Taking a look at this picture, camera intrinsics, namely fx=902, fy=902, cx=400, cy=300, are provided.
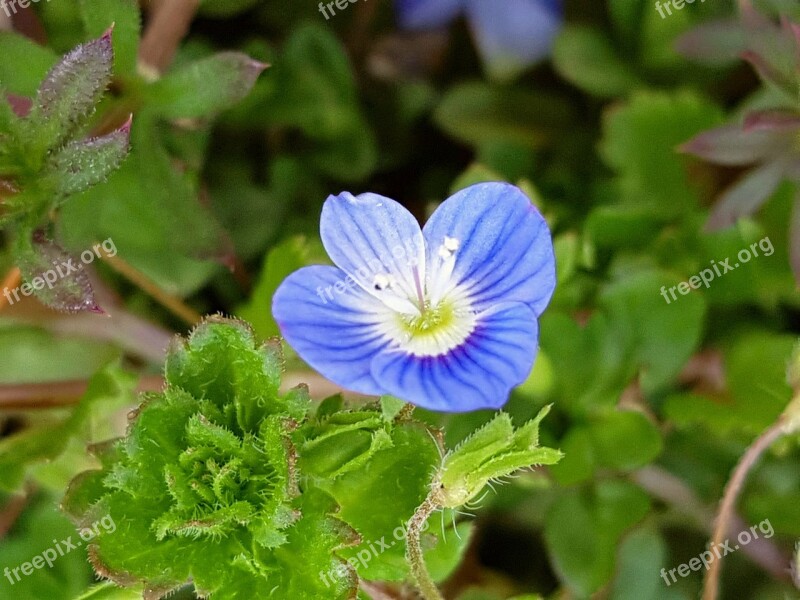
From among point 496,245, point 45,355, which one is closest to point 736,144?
point 496,245

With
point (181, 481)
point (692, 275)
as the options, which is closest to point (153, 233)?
point (181, 481)

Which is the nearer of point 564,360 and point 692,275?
point 564,360

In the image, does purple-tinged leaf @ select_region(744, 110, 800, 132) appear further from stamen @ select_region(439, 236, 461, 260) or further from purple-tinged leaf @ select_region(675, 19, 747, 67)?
stamen @ select_region(439, 236, 461, 260)

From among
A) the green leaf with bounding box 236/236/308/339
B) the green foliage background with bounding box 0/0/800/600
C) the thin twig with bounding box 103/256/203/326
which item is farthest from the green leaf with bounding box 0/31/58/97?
the green leaf with bounding box 236/236/308/339

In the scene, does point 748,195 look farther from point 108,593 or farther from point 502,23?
point 108,593

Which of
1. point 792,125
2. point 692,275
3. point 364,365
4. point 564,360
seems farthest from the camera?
point 692,275

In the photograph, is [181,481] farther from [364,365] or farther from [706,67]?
[706,67]
